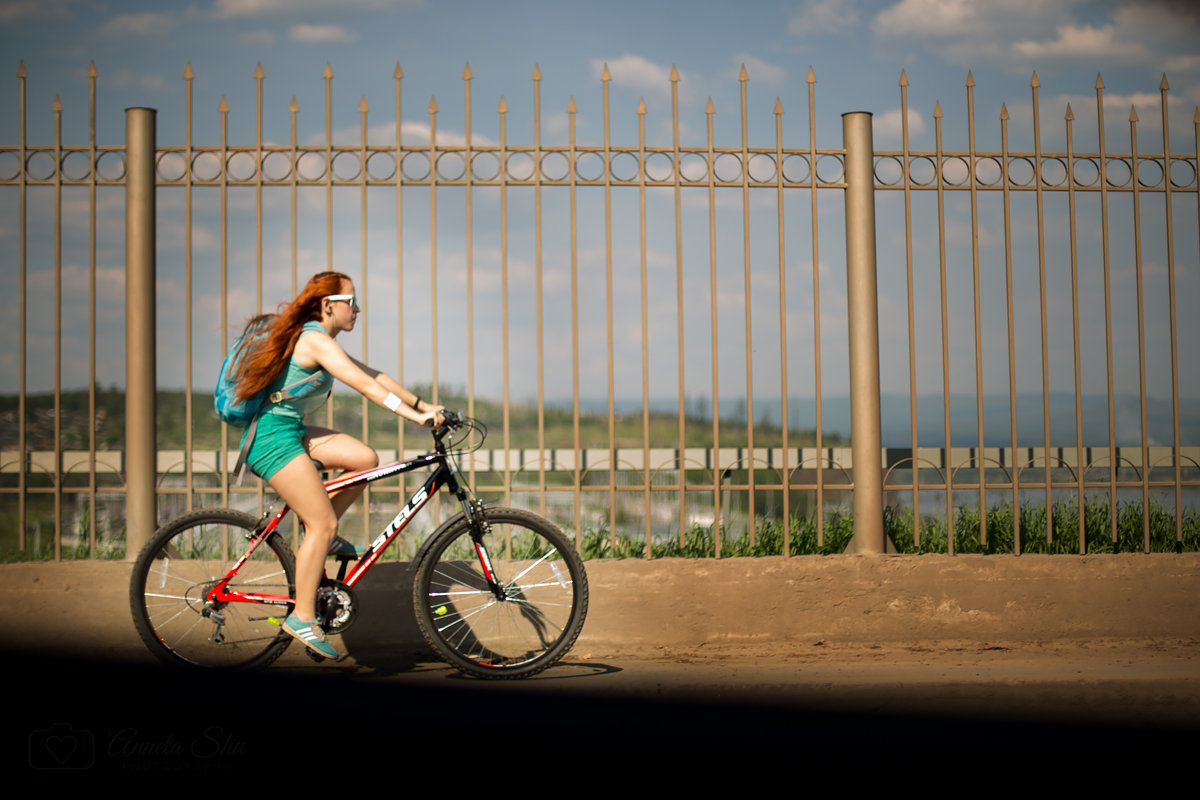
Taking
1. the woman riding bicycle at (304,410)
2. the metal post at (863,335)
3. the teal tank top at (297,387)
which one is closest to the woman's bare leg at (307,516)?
the woman riding bicycle at (304,410)

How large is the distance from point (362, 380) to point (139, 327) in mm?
1766

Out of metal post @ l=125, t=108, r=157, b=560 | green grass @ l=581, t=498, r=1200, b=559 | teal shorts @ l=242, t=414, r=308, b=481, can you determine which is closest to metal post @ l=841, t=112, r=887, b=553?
green grass @ l=581, t=498, r=1200, b=559

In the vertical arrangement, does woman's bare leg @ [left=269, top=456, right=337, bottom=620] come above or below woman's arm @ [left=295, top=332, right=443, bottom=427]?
below

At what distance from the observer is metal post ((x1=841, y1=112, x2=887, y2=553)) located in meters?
5.18

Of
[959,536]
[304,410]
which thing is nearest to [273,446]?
[304,410]

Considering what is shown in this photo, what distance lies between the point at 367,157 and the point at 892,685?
144 inches

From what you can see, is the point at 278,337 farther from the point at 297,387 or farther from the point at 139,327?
the point at 139,327

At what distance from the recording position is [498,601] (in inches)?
167

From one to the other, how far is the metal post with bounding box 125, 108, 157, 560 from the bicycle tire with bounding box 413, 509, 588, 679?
1.64 meters

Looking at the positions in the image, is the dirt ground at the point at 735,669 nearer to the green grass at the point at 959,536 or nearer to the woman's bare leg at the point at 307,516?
the green grass at the point at 959,536

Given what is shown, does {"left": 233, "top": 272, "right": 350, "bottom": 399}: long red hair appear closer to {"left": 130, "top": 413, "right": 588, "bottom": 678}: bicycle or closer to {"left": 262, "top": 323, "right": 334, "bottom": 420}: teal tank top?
{"left": 262, "top": 323, "right": 334, "bottom": 420}: teal tank top

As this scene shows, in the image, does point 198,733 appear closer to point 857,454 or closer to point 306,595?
point 306,595

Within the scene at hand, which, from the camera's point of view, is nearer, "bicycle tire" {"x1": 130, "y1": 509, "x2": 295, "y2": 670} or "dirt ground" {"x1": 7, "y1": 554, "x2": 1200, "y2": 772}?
"dirt ground" {"x1": 7, "y1": 554, "x2": 1200, "y2": 772}

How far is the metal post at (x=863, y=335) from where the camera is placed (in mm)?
5176
